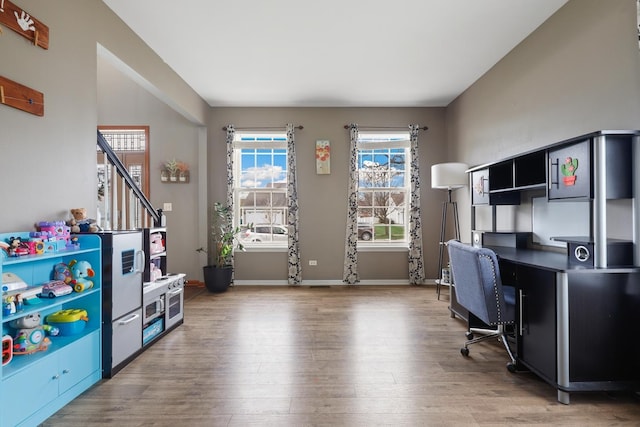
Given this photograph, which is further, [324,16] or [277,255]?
[277,255]

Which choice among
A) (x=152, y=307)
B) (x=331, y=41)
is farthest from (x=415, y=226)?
(x=152, y=307)

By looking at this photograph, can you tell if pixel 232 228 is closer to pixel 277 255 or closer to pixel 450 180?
pixel 277 255

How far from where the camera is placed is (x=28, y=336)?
1793 mm

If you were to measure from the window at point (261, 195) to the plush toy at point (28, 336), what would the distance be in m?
3.40

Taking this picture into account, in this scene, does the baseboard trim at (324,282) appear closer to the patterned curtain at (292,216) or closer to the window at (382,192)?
the patterned curtain at (292,216)

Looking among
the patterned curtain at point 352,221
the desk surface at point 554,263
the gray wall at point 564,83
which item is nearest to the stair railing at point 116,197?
the patterned curtain at point 352,221

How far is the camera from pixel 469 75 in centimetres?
398

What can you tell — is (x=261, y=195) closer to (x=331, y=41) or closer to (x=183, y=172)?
(x=183, y=172)

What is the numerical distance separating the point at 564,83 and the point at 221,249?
15.0 feet

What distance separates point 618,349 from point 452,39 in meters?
2.91

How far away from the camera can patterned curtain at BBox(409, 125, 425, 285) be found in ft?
16.5

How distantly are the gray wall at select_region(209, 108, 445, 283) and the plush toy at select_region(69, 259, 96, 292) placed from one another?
295 cm

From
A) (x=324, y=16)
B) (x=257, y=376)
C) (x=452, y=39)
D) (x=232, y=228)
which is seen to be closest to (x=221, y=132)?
(x=232, y=228)

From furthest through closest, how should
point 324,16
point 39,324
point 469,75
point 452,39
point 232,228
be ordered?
1. point 232,228
2. point 469,75
3. point 452,39
4. point 324,16
5. point 39,324
